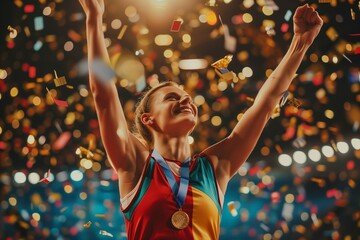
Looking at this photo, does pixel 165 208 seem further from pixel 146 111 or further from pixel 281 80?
pixel 281 80

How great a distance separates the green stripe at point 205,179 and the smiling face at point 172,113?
178 millimetres

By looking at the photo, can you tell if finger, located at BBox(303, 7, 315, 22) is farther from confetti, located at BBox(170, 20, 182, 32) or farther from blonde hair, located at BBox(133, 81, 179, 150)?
confetti, located at BBox(170, 20, 182, 32)

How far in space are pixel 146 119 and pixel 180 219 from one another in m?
0.64

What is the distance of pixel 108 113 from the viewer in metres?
2.00

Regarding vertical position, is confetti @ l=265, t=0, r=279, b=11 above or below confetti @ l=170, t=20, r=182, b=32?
below

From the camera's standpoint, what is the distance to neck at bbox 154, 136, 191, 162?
220cm

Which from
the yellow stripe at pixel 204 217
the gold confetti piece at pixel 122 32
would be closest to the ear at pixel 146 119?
the yellow stripe at pixel 204 217

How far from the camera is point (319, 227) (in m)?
6.00

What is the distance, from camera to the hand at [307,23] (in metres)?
2.37

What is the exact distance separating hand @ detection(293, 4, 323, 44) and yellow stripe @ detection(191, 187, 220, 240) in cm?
99

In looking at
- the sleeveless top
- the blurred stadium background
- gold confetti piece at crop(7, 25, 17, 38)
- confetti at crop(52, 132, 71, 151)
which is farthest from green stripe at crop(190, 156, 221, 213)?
confetti at crop(52, 132, 71, 151)

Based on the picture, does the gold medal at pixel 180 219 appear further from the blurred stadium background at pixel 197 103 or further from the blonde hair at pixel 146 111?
the blurred stadium background at pixel 197 103

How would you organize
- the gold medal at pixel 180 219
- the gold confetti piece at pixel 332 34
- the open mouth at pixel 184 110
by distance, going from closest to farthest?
the gold medal at pixel 180 219 < the open mouth at pixel 184 110 < the gold confetti piece at pixel 332 34

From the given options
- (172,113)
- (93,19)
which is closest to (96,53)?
(93,19)
